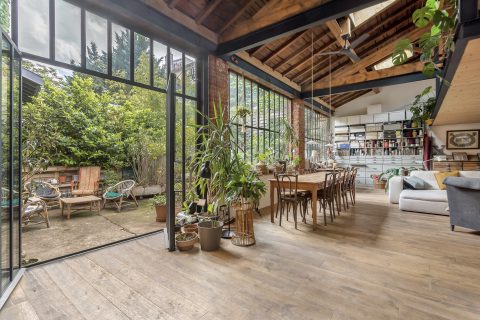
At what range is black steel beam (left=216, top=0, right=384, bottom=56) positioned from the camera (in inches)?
124

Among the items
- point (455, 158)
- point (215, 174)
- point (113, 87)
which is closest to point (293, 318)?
point (215, 174)

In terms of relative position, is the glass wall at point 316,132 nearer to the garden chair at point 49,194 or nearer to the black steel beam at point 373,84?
the black steel beam at point 373,84

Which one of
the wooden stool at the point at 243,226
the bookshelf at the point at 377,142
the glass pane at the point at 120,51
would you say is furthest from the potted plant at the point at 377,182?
Answer: the glass pane at the point at 120,51

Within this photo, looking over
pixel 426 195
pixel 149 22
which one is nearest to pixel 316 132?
pixel 426 195

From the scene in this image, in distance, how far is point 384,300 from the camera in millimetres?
1805

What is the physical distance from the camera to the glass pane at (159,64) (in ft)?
11.5

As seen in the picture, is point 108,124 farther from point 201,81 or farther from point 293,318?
point 293,318

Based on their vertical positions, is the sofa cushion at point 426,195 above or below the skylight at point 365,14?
below

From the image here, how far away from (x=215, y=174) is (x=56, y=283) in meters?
1.77

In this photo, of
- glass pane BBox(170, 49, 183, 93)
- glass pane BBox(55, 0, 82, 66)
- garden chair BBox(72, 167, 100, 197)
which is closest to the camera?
glass pane BBox(55, 0, 82, 66)

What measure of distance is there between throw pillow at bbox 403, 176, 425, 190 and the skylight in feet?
11.4

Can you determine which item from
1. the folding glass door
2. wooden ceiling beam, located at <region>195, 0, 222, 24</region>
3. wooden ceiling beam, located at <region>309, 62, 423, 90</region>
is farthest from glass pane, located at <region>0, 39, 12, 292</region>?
wooden ceiling beam, located at <region>309, 62, 423, 90</region>

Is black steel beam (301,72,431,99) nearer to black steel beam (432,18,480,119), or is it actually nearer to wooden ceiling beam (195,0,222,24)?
black steel beam (432,18,480,119)

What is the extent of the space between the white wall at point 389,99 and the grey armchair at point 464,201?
6493 mm
